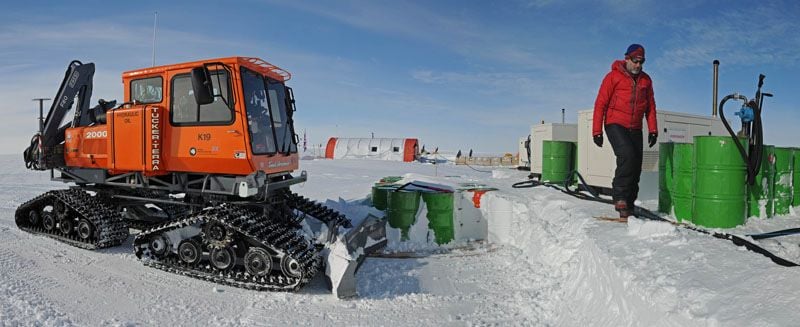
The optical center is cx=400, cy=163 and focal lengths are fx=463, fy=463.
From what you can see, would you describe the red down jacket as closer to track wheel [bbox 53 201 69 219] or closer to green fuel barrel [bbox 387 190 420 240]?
green fuel barrel [bbox 387 190 420 240]

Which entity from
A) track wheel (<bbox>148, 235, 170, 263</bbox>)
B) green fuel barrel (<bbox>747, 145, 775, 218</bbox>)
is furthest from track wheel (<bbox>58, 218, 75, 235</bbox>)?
green fuel barrel (<bbox>747, 145, 775, 218</bbox>)

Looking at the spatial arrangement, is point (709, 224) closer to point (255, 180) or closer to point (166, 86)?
point (255, 180)

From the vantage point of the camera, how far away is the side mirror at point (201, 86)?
5.56m

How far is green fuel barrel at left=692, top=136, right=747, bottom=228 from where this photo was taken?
5023 mm

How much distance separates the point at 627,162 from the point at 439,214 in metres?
→ 3.27

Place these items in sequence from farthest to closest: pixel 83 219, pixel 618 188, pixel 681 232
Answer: pixel 83 219, pixel 618 188, pixel 681 232

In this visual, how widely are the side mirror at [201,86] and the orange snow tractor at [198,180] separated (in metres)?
0.01

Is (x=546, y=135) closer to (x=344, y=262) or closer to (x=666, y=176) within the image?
(x=666, y=176)

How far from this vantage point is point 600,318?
341 centimetres

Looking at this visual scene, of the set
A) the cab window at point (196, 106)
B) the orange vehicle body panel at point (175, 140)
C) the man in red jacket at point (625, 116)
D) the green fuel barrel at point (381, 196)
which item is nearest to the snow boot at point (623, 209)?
the man in red jacket at point (625, 116)

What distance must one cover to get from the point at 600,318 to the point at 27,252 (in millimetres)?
7226

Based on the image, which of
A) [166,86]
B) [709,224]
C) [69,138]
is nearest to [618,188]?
[709,224]

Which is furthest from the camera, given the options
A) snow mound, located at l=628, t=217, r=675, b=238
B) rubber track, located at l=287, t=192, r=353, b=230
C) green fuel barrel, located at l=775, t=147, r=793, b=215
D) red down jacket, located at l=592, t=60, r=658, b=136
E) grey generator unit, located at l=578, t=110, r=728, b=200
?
grey generator unit, located at l=578, t=110, r=728, b=200

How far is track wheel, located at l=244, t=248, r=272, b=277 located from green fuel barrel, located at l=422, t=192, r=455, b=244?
3.21 m
